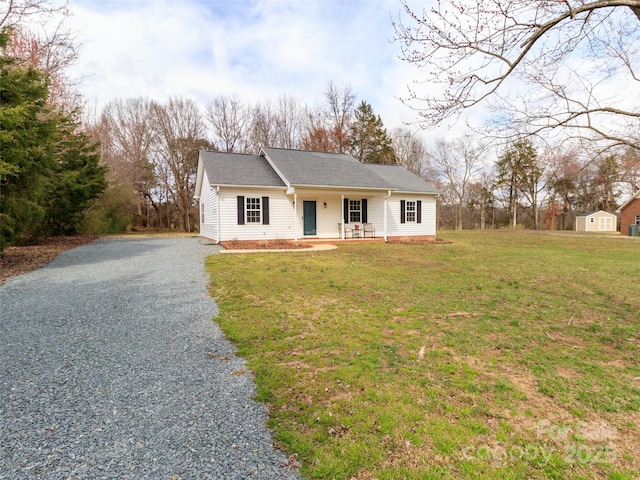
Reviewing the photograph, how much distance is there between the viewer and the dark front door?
15.8 metres

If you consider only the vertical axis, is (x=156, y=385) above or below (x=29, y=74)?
below

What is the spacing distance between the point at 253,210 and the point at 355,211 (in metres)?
5.33

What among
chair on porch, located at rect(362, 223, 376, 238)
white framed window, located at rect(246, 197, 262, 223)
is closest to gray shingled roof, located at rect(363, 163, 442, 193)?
chair on porch, located at rect(362, 223, 376, 238)

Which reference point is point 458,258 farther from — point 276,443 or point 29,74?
point 29,74

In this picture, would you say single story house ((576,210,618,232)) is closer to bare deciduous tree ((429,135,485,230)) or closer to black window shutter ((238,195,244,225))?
bare deciduous tree ((429,135,485,230))

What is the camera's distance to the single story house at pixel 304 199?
1416 centimetres

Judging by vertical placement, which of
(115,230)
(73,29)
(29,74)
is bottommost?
(115,230)

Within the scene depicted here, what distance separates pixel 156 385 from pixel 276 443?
4.69 feet

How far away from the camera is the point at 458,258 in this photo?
1139 centimetres

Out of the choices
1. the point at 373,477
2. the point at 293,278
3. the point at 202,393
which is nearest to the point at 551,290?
the point at 293,278

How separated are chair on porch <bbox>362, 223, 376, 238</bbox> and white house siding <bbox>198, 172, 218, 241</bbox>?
23.9 ft

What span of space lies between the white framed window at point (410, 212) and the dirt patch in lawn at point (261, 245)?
701cm

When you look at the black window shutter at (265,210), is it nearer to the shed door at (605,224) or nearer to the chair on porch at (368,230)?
the chair on porch at (368,230)

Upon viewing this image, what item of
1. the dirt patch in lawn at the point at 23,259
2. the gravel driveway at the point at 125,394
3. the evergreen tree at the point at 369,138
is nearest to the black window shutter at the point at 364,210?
the gravel driveway at the point at 125,394
